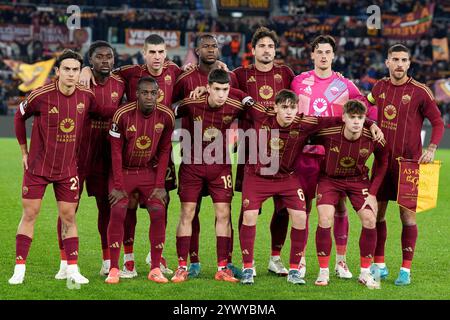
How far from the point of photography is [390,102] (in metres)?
8.04

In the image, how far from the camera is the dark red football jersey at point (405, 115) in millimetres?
8000

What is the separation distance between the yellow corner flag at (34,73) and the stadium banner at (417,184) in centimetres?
2021

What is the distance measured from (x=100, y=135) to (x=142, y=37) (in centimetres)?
2315

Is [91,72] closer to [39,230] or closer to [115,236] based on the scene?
[115,236]

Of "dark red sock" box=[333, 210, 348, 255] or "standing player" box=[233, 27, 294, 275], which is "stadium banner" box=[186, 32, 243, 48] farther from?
"dark red sock" box=[333, 210, 348, 255]

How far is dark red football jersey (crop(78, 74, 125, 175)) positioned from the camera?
320 inches

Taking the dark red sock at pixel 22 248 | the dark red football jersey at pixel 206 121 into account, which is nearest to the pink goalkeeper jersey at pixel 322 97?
the dark red football jersey at pixel 206 121

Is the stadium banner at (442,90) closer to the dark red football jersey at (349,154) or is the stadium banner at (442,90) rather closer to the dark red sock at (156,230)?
the dark red football jersey at (349,154)

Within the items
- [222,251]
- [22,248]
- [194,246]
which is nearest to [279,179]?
[222,251]

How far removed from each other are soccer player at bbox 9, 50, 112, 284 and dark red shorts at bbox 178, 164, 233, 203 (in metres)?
0.99

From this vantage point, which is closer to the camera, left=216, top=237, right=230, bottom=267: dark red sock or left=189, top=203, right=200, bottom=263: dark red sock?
left=216, top=237, right=230, bottom=267: dark red sock

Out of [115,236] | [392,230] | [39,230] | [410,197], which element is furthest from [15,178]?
[410,197]

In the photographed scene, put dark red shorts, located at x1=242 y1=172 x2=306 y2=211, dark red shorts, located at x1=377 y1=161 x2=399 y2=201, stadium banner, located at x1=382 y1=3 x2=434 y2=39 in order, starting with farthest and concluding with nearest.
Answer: stadium banner, located at x1=382 y1=3 x2=434 y2=39, dark red shorts, located at x1=377 y1=161 x2=399 y2=201, dark red shorts, located at x1=242 y1=172 x2=306 y2=211

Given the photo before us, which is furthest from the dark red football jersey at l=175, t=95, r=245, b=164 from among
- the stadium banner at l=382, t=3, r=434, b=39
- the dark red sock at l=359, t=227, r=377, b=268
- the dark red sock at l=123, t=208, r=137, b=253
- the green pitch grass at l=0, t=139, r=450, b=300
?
the stadium banner at l=382, t=3, r=434, b=39
